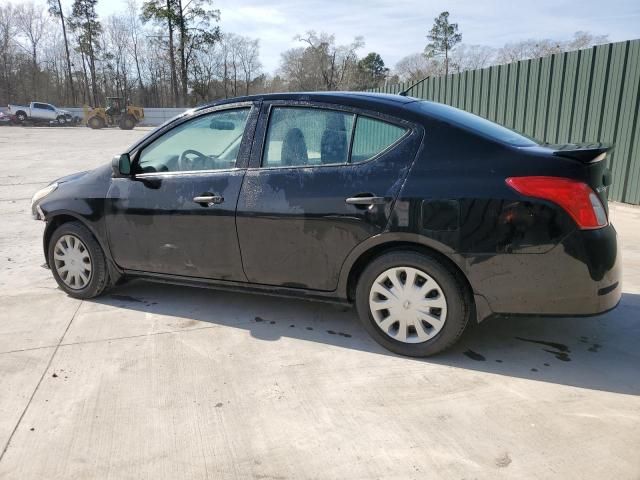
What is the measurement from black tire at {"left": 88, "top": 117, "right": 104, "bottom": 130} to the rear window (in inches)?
1654

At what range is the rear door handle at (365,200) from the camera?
3.15 metres

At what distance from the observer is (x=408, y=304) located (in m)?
3.20

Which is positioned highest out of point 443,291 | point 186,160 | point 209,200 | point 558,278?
point 186,160

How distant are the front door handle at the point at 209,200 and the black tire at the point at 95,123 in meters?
41.3

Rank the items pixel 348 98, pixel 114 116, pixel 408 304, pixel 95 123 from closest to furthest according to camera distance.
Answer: pixel 408 304, pixel 348 98, pixel 95 123, pixel 114 116

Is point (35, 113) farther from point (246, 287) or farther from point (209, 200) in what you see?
point (246, 287)

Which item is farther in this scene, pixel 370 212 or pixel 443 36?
pixel 443 36

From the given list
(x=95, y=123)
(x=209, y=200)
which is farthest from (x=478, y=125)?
(x=95, y=123)

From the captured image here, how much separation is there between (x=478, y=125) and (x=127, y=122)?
40.3 meters

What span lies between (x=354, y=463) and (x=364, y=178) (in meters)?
1.67

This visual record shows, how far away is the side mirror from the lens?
3979 mm

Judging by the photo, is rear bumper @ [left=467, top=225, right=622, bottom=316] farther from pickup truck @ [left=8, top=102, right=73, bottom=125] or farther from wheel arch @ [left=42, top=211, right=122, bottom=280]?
pickup truck @ [left=8, top=102, right=73, bottom=125]

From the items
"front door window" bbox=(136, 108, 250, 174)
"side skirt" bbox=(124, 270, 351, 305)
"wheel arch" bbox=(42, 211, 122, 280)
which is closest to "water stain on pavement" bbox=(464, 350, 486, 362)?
"side skirt" bbox=(124, 270, 351, 305)

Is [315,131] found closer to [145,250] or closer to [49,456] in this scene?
[145,250]
